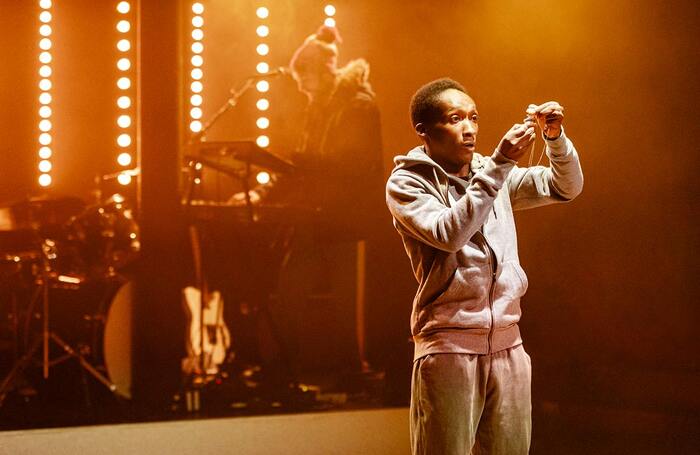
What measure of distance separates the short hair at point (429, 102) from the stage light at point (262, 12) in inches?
66.3

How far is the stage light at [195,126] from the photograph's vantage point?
310 centimetres

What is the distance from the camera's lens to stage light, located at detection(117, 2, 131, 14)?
10.0 ft

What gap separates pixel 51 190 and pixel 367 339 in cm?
151

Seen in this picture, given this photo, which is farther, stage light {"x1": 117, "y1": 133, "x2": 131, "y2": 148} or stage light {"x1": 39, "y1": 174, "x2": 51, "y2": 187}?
stage light {"x1": 117, "y1": 133, "x2": 131, "y2": 148}

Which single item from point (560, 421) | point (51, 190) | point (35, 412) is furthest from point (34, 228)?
point (560, 421)

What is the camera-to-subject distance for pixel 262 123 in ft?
10.3

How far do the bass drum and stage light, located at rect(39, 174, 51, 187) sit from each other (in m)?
0.44

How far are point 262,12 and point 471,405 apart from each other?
224 cm

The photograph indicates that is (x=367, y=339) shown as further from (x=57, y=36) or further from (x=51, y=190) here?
(x=57, y=36)

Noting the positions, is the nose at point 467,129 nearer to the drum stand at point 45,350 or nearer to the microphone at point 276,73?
the microphone at point 276,73

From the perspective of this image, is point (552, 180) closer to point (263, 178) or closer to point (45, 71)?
point (263, 178)

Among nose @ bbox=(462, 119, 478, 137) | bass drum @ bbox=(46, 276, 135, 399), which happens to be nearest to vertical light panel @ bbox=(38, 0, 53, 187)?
bass drum @ bbox=(46, 276, 135, 399)

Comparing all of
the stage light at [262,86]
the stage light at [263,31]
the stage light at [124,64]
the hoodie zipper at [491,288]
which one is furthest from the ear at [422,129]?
the stage light at [124,64]

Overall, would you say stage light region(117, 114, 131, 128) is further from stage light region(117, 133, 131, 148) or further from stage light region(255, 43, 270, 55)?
stage light region(255, 43, 270, 55)
